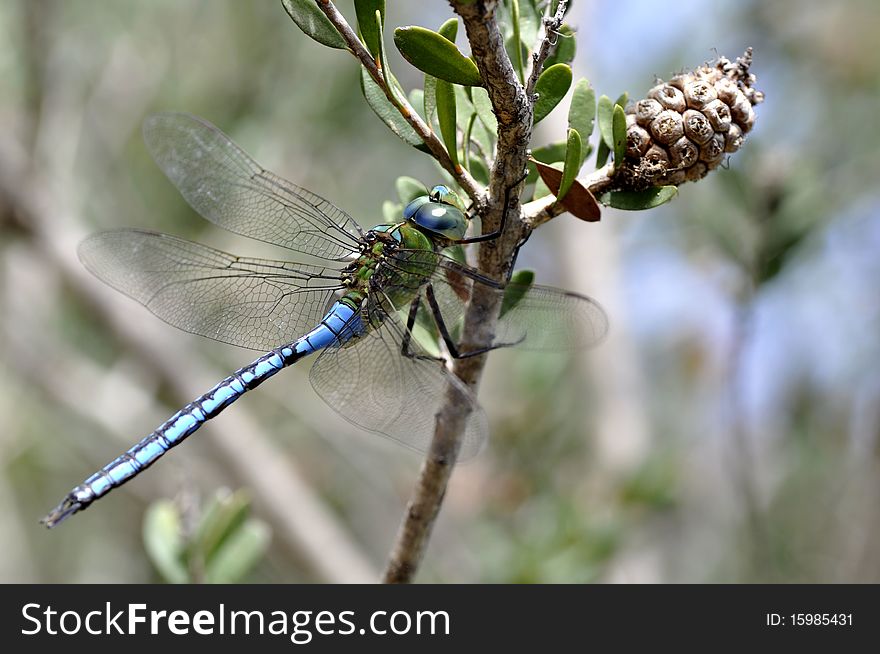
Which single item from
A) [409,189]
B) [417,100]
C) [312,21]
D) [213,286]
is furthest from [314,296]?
[312,21]

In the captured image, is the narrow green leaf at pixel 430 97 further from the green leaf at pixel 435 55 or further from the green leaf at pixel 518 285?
the green leaf at pixel 518 285

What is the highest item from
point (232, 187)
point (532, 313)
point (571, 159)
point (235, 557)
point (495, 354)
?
point (495, 354)

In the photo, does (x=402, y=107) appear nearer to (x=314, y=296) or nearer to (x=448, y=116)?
(x=448, y=116)

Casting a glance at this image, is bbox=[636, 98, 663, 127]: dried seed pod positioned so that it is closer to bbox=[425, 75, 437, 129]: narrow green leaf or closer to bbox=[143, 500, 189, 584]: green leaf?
bbox=[425, 75, 437, 129]: narrow green leaf

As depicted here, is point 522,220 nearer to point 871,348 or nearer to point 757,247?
point 757,247

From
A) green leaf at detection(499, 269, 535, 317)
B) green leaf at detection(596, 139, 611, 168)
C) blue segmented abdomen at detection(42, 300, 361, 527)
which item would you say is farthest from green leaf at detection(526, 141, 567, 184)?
blue segmented abdomen at detection(42, 300, 361, 527)

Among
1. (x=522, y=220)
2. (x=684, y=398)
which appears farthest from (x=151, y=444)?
(x=684, y=398)
